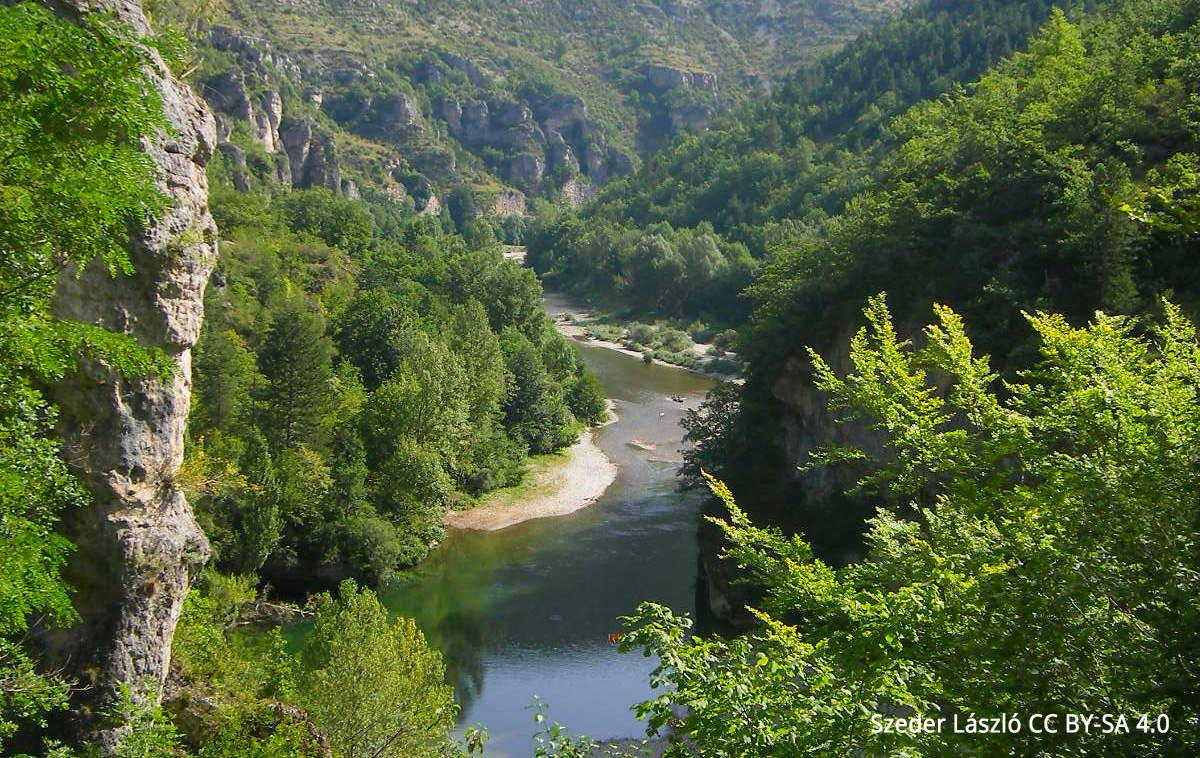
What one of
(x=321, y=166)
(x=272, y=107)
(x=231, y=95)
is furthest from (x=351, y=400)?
(x=321, y=166)

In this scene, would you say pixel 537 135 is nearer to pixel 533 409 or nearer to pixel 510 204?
pixel 510 204

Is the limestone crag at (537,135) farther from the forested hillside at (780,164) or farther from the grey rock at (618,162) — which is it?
the forested hillside at (780,164)

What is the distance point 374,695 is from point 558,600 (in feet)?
49.5

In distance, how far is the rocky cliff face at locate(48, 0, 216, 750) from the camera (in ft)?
36.4

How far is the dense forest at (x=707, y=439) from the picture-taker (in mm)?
6641

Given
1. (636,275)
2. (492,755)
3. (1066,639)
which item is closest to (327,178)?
(636,275)

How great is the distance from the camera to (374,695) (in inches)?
662

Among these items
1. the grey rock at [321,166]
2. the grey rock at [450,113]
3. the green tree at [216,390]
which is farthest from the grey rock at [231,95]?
the grey rock at [450,113]

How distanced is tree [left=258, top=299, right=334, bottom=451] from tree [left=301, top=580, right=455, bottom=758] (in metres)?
16.1

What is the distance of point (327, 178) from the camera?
110 metres

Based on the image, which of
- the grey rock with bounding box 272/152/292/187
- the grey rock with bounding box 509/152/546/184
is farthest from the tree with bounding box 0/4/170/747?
the grey rock with bounding box 509/152/546/184

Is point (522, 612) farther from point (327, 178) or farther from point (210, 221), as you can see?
point (327, 178)

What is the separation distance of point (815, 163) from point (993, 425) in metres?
89.5

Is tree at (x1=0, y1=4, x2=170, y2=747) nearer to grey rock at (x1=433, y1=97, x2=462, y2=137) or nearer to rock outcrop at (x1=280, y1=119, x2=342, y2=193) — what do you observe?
rock outcrop at (x1=280, y1=119, x2=342, y2=193)
